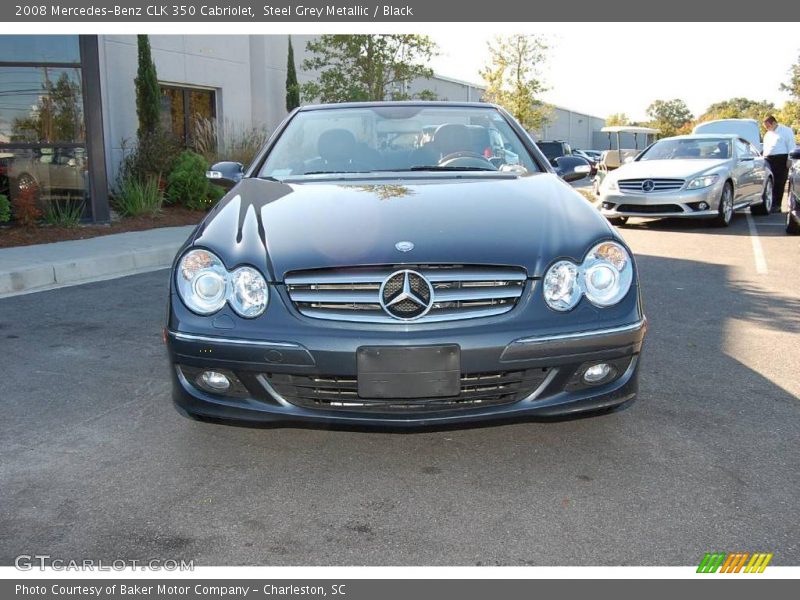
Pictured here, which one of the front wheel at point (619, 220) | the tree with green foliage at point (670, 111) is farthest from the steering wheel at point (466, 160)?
the tree with green foliage at point (670, 111)

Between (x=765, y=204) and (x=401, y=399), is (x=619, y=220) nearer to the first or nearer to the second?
(x=765, y=204)

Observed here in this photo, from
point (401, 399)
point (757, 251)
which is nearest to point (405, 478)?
point (401, 399)

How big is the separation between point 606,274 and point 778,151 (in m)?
13.5

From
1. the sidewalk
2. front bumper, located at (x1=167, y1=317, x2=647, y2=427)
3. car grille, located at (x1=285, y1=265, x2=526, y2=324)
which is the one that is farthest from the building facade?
car grille, located at (x1=285, y1=265, x2=526, y2=324)

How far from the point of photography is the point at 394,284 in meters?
2.82

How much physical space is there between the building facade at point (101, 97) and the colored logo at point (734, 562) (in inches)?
371

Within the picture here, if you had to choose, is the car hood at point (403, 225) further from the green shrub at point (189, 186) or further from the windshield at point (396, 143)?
the green shrub at point (189, 186)

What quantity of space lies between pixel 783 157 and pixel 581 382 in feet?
45.2

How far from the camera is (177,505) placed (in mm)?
2746

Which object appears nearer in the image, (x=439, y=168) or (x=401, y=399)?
(x=401, y=399)

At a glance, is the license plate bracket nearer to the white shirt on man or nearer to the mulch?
the mulch

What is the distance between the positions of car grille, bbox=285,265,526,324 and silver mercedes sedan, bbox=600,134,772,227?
29.6 ft

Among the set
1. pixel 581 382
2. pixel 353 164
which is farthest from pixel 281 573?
pixel 353 164
